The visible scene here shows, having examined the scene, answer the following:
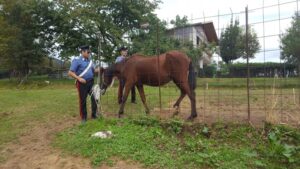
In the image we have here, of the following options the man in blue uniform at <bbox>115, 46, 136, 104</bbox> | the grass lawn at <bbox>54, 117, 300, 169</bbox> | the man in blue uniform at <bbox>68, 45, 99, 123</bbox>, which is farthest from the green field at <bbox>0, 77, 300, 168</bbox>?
the man in blue uniform at <bbox>115, 46, 136, 104</bbox>

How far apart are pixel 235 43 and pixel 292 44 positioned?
135cm

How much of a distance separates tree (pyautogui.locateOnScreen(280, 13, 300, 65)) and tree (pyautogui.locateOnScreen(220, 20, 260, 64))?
2.04 feet

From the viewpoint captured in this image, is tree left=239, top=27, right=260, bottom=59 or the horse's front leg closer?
tree left=239, top=27, right=260, bottom=59

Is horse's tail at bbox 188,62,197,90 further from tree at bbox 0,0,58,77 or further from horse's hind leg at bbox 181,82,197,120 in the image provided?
tree at bbox 0,0,58,77

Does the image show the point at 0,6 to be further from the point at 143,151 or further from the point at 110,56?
the point at 143,151

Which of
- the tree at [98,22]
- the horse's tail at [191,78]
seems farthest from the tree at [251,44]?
the tree at [98,22]

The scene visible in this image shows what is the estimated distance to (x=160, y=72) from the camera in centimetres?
806

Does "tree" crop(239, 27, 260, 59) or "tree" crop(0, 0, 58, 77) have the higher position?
"tree" crop(0, 0, 58, 77)

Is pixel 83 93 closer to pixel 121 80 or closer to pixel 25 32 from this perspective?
pixel 121 80

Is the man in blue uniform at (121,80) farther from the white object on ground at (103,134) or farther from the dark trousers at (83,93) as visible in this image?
the white object on ground at (103,134)

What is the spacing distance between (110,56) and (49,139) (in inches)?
647

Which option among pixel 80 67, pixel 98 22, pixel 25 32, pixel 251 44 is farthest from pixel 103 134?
pixel 25 32

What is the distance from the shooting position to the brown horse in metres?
7.79

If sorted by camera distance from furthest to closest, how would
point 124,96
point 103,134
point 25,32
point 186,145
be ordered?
point 25,32
point 124,96
point 103,134
point 186,145
